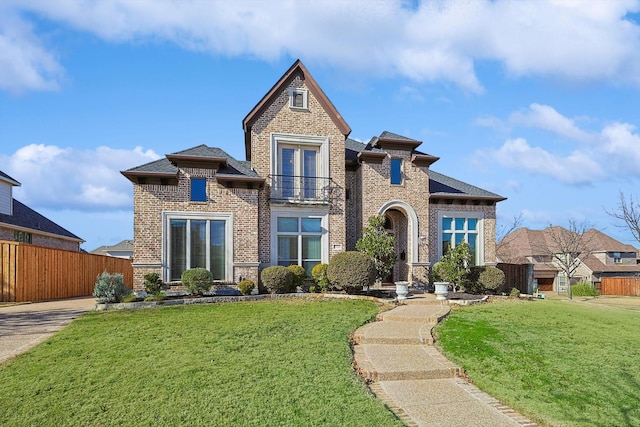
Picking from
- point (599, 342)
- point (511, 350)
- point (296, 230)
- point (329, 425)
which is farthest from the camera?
point (296, 230)

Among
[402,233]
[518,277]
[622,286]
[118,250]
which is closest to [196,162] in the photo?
[402,233]

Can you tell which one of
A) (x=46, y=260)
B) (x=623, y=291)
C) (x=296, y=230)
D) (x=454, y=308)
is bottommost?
(x=623, y=291)

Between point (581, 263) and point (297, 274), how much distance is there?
4046cm

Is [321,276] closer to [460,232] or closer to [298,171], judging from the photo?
[298,171]

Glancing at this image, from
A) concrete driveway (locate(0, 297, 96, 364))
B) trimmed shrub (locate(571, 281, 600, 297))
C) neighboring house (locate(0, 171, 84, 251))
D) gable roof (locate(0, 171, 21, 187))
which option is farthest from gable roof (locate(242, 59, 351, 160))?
trimmed shrub (locate(571, 281, 600, 297))

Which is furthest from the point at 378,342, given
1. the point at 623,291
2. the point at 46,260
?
the point at 623,291

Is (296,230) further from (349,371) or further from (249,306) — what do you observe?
(349,371)

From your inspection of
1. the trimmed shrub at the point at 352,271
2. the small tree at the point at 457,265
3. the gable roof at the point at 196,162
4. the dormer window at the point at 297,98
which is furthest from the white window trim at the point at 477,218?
the gable roof at the point at 196,162

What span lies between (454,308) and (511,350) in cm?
522

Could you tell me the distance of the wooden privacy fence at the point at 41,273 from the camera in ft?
54.9

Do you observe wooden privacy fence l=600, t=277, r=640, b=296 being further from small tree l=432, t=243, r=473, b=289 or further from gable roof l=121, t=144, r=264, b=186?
gable roof l=121, t=144, r=264, b=186

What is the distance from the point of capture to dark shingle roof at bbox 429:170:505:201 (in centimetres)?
1981

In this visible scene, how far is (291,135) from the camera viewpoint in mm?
17875

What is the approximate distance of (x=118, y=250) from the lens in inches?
2032
